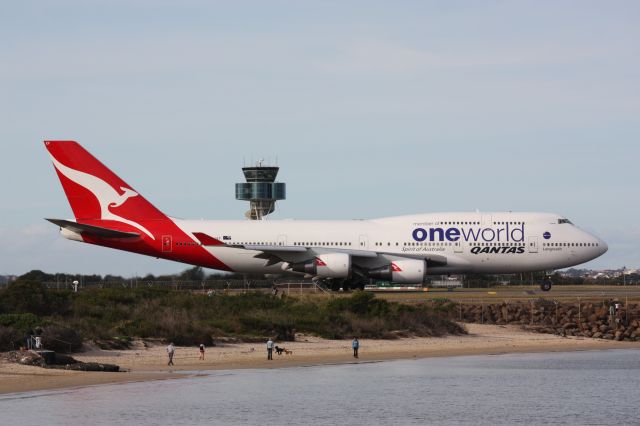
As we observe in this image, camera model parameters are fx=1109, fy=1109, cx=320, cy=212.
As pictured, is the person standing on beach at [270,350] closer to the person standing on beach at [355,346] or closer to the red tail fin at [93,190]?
the person standing on beach at [355,346]

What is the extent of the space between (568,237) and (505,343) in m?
12.6

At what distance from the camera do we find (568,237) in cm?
5912

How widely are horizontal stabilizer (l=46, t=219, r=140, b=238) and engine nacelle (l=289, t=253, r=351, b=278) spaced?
9640mm

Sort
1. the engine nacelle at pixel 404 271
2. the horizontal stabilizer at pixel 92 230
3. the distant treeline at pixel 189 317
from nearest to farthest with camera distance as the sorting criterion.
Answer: the distant treeline at pixel 189 317, the engine nacelle at pixel 404 271, the horizontal stabilizer at pixel 92 230

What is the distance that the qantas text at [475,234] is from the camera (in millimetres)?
58156

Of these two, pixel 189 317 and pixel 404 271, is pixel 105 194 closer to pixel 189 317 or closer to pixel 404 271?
pixel 189 317

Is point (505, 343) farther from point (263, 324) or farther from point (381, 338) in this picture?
point (263, 324)

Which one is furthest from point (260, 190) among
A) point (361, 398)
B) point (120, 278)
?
point (361, 398)

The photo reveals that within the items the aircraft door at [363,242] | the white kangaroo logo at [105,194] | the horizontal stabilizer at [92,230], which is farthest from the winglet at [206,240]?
the aircraft door at [363,242]

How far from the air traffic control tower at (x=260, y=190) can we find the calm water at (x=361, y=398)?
70.7 metres

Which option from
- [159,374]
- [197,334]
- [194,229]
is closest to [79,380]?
[159,374]

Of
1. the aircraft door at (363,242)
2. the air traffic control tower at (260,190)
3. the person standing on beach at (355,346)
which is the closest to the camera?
the person standing on beach at (355,346)

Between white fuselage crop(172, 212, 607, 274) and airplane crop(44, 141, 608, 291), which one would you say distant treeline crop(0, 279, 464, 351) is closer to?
airplane crop(44, 141, 608, 291)

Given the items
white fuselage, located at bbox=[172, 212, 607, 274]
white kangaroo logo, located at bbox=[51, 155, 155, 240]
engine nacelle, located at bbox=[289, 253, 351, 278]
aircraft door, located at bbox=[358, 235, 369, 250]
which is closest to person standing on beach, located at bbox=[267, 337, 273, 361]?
engine nacelle, located at bbox=[289, 253, 351, 278]
